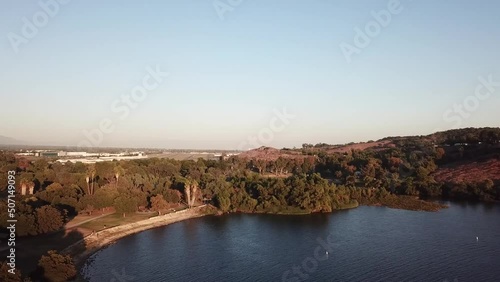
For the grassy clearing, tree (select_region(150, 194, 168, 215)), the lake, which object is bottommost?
the lake

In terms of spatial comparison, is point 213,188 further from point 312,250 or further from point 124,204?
point 312,250

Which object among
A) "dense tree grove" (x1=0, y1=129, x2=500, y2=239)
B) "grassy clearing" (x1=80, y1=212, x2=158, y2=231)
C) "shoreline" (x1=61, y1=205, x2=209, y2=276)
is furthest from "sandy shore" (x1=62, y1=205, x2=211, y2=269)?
"dense tree grove" (x1=0, y1=129, x2=500, y2=239)

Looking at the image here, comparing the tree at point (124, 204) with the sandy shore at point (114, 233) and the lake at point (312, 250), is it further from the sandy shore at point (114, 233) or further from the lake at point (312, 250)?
the lake at point (312, 250)

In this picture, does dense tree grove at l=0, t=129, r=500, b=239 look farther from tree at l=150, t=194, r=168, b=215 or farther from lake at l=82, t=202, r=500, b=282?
lake at l=82, t=202, r=500, b=282

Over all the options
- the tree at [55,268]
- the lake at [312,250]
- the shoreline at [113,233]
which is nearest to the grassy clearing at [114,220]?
the shoreline at [113,233]

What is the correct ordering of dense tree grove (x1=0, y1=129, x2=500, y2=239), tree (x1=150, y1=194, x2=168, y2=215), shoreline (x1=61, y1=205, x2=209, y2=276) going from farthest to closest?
tree (x1=150, y1=194, x2=168, y2=215) < dense tree grove (x1=0, y1=129, x2=500, y2=239) < shoreline (x1=61, y1=205, x2=209, y2=276)

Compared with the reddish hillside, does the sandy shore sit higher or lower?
lower

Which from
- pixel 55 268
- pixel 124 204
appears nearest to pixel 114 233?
pixel 124 204

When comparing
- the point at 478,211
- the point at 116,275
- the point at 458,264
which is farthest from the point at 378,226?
the point at 116,275
